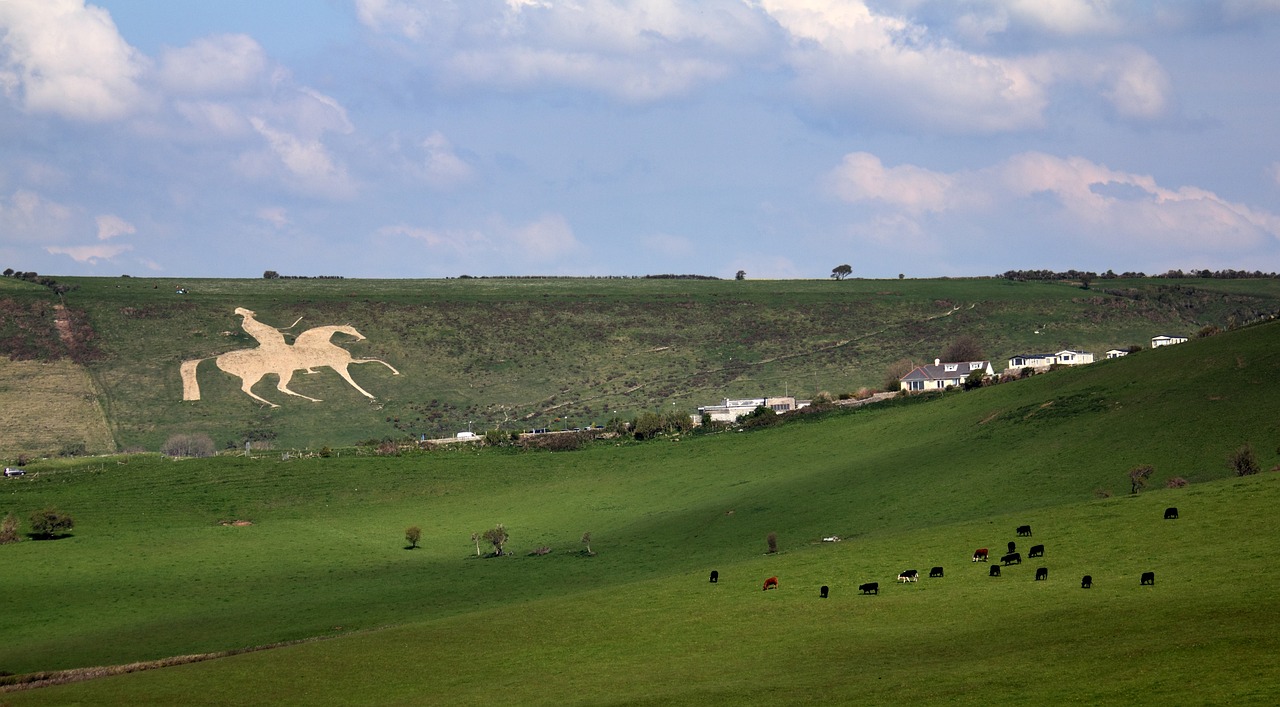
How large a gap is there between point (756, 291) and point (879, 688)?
164 m

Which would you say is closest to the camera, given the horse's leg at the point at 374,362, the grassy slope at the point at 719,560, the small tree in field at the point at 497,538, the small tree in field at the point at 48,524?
the grassy slope at the point at 719,560

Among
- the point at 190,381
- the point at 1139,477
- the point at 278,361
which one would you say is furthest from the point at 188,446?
the point at 1139,477

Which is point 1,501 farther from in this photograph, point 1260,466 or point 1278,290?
point 1278,290

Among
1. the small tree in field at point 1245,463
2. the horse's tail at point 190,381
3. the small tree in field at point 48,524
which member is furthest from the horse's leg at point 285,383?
the small tree in field at point 1245,463

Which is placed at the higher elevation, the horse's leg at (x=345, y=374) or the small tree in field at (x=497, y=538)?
the horse's leg at (x=345, y=374)

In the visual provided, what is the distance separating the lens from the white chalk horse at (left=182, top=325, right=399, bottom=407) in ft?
460

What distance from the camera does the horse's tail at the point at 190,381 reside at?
137750mm

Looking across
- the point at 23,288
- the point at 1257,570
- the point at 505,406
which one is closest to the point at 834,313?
the point at 505,406

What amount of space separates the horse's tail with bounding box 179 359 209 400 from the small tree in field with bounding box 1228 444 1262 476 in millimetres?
105082

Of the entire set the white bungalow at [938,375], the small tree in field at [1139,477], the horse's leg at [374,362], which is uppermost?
the horse's leg at [374,362]

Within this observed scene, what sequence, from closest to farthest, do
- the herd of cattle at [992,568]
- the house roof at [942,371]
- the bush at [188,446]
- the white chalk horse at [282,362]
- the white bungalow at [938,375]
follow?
the herd of cattle at [992,568] < the bush at [188,446] < the white bungalow at [938,375] < the house roof at [942,371] < the white chalk horse at [282,362]

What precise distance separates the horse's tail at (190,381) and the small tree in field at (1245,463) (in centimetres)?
10508

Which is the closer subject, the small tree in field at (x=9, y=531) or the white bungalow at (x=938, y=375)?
the small tree in field at (x=9, y=531)

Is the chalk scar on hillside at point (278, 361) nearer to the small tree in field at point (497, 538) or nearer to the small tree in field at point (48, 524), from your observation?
the small tree in field at point (48, 524)
